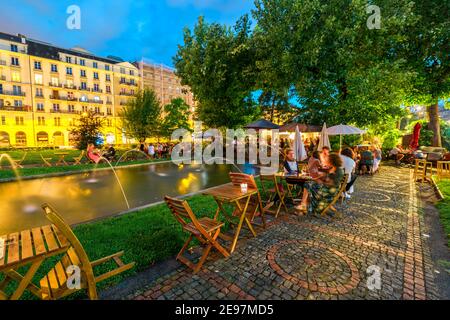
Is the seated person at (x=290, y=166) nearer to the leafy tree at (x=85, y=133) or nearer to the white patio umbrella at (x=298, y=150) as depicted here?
the white patio umbrella at (x=298, y=150)

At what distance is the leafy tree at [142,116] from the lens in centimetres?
2911

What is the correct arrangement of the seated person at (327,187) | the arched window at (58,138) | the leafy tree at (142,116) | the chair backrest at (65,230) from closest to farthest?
the chair backrest at (65,230), the seated person at (327,187), the leafy tree at (142,116), the arched window at (58,138)

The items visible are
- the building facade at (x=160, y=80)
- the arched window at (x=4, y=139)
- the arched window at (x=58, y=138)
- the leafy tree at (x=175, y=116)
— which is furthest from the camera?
the building facade at (x=160, y=80)

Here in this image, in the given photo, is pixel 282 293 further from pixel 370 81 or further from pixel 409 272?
pixel 370 81

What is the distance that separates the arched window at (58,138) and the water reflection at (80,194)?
47701mm

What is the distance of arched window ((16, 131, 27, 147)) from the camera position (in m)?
44.6

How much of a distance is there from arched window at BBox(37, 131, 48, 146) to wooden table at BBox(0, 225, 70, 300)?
2297 inches

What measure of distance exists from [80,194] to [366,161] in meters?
13.8

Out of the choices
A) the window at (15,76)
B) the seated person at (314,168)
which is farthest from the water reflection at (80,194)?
the window at (15,76)

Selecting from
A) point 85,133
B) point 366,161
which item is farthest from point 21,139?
point 366,161

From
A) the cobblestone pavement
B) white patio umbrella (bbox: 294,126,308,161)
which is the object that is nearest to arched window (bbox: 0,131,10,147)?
white patio umbrella (bbox: 294,126,308,161)

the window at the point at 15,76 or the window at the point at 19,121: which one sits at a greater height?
the window at the point at 15,76
